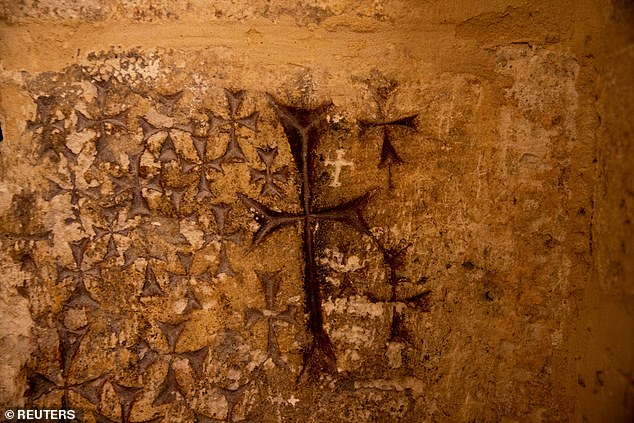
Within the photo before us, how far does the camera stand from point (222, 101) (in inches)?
63.1

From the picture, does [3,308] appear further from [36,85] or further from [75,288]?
[36,85]

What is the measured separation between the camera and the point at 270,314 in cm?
166

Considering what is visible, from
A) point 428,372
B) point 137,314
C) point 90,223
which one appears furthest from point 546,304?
point 90,223

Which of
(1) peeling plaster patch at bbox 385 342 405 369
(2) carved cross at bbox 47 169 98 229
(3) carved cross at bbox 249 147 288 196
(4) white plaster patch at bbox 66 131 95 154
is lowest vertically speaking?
(1) peeling plaster patch at bbox 385 342 405 369

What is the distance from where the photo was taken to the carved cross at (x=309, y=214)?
1618mm

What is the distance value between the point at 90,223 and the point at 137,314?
0.36m

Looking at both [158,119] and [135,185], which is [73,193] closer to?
[135,185]

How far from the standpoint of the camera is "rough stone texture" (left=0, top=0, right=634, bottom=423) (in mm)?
1586

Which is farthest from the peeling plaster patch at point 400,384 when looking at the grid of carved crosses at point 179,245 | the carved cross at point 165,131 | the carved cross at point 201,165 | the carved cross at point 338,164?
the carved cross at point 165,131

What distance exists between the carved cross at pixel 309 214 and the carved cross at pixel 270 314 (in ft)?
0.32

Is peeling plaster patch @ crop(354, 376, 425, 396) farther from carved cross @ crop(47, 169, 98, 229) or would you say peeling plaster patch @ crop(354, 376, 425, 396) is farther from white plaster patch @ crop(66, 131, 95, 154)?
white plaster patch @ crop(66, 131, 95, 154)

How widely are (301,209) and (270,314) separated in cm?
40

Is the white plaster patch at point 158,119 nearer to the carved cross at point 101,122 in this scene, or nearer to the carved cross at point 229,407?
the carved cross at point 101,122

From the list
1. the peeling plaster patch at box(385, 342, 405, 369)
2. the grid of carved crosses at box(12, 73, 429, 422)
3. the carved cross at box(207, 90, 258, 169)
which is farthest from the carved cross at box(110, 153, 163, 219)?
the peeling plaster patch at box(385, 342, 405, 369)
